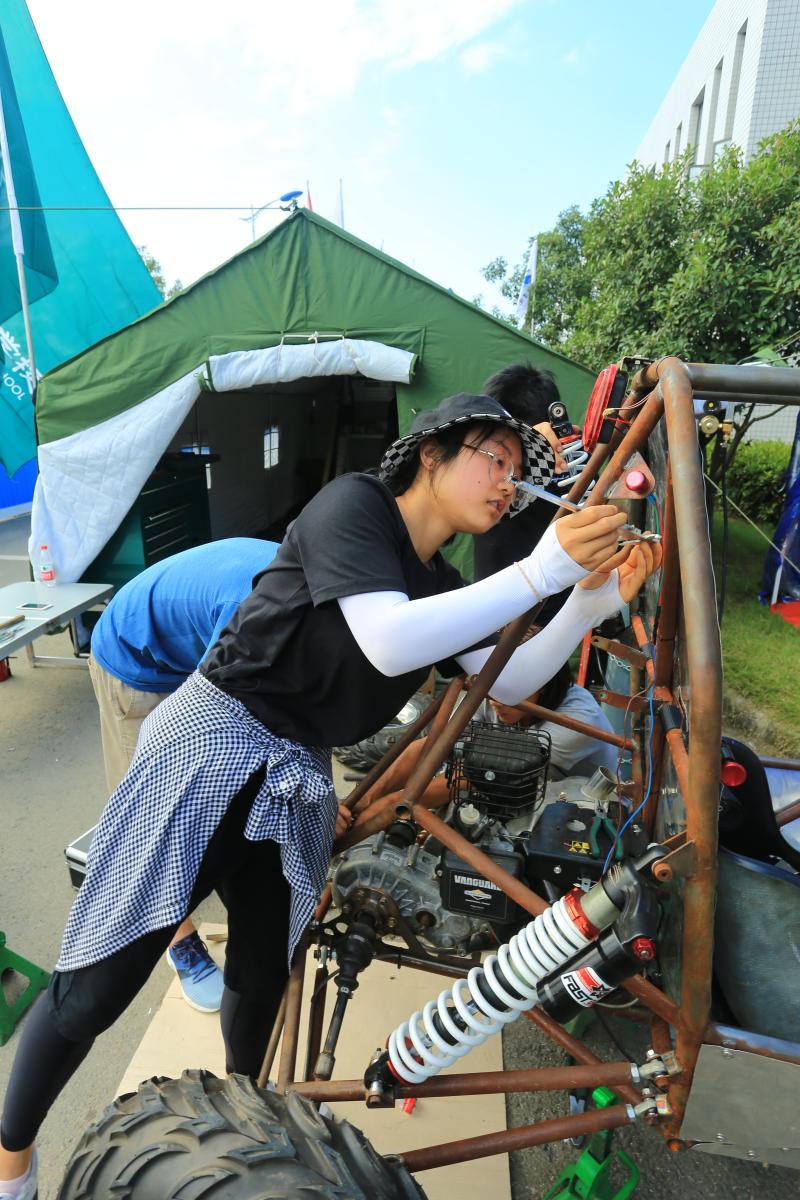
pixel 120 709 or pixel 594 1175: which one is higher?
pixel 120 709

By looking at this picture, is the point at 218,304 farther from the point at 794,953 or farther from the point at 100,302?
the point at 794,953

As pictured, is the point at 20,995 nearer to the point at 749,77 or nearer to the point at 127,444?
the point at 127,444

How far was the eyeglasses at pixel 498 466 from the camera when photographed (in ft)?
4.17

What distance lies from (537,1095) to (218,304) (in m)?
4.36

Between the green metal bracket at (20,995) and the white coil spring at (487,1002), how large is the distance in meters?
1.58

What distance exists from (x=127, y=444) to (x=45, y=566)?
100 centimetres

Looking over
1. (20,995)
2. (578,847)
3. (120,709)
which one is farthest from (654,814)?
(20,995)

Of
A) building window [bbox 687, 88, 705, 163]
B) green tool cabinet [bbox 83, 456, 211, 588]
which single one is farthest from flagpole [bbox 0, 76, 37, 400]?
building window [bbox 687, 88, 705, 163]

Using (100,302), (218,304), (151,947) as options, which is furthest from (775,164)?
(151,947)

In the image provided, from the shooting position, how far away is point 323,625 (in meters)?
1.24

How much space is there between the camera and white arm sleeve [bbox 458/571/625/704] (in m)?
1.37

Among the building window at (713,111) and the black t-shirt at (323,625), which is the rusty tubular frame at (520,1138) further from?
the building window at (713,111)

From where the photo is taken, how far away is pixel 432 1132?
6.06 feet

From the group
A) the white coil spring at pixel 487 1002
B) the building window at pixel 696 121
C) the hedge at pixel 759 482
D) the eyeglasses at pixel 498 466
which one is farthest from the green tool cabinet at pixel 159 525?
the building window at pixel 696 121
